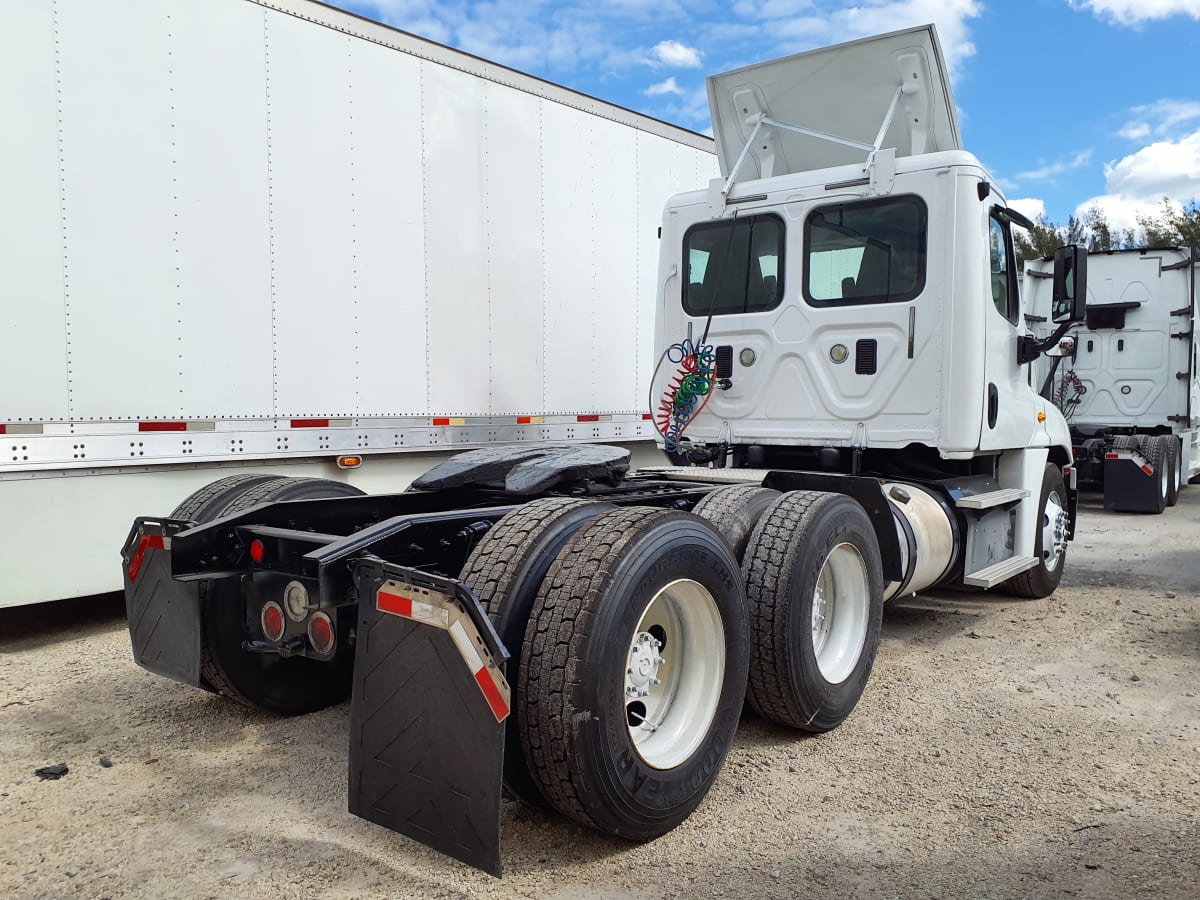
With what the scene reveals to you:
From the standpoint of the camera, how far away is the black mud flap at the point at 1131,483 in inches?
462

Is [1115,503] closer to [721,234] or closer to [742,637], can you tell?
[721,234]

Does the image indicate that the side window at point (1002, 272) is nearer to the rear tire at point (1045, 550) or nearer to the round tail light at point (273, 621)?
the rear tire at point (1045, 550)

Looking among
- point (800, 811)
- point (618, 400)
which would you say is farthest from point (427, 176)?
point (800, 811)

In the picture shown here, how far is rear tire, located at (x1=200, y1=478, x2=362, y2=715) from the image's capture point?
11.4 ft

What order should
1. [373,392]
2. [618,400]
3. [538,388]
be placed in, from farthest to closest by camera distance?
[618,400] → [538,388] → [373,392]

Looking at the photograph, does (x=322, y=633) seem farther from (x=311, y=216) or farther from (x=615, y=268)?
(x=615, y=268)

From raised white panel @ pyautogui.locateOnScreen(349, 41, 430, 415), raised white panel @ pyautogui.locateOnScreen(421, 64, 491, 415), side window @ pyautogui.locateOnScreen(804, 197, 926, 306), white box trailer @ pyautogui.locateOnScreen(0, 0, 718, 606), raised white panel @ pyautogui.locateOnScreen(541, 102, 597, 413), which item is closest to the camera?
white box trailer @ pyautogui.locateOnScreen(0, 0, 718, 606)

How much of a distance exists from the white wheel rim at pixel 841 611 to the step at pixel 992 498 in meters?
1.48

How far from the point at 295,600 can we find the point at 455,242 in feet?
13.2

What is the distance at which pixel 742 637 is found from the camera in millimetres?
3318

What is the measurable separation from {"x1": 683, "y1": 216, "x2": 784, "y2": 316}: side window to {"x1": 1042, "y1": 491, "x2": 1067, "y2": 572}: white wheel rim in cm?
268

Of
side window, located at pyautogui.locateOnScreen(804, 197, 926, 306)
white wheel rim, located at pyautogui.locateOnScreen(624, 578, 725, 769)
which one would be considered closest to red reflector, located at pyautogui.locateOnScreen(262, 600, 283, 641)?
white wheel rim, located at pyautogui.locateOnScreen(624, 578, 725, 769)

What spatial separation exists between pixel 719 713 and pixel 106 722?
2.73m

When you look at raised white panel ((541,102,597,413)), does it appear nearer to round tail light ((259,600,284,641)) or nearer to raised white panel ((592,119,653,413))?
raised white panel ((592,119,653,413))
